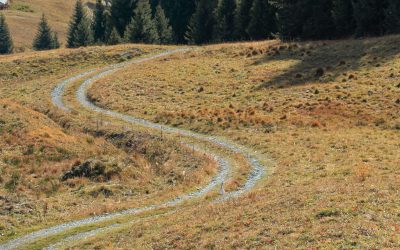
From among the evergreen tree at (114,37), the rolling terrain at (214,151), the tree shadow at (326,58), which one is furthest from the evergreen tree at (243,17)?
the evergreen tree at (114,37)

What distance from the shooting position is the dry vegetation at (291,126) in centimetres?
1709

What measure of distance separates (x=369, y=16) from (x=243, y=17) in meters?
27.1

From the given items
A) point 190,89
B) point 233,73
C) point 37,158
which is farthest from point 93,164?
point 233,73

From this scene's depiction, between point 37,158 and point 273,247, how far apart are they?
870 inches

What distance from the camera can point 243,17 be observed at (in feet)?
296

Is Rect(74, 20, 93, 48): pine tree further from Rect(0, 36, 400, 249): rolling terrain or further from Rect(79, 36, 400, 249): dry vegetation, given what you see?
Rect(79, 36, 400, 249): dry vegetation

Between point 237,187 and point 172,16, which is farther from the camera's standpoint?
point 172,16

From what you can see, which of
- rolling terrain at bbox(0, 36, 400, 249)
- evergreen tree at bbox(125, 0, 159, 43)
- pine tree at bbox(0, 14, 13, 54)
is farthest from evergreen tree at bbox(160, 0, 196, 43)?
pine tree at bbox(0, 14, 13, 54)

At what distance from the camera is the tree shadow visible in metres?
55.1

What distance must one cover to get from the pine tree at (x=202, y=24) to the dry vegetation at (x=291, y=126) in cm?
2323

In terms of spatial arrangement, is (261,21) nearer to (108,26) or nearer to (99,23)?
(108,26)

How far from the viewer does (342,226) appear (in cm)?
1580

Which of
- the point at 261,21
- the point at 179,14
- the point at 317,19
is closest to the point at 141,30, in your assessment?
the point at 179,14

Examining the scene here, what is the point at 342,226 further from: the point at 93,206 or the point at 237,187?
the point at 93,206
